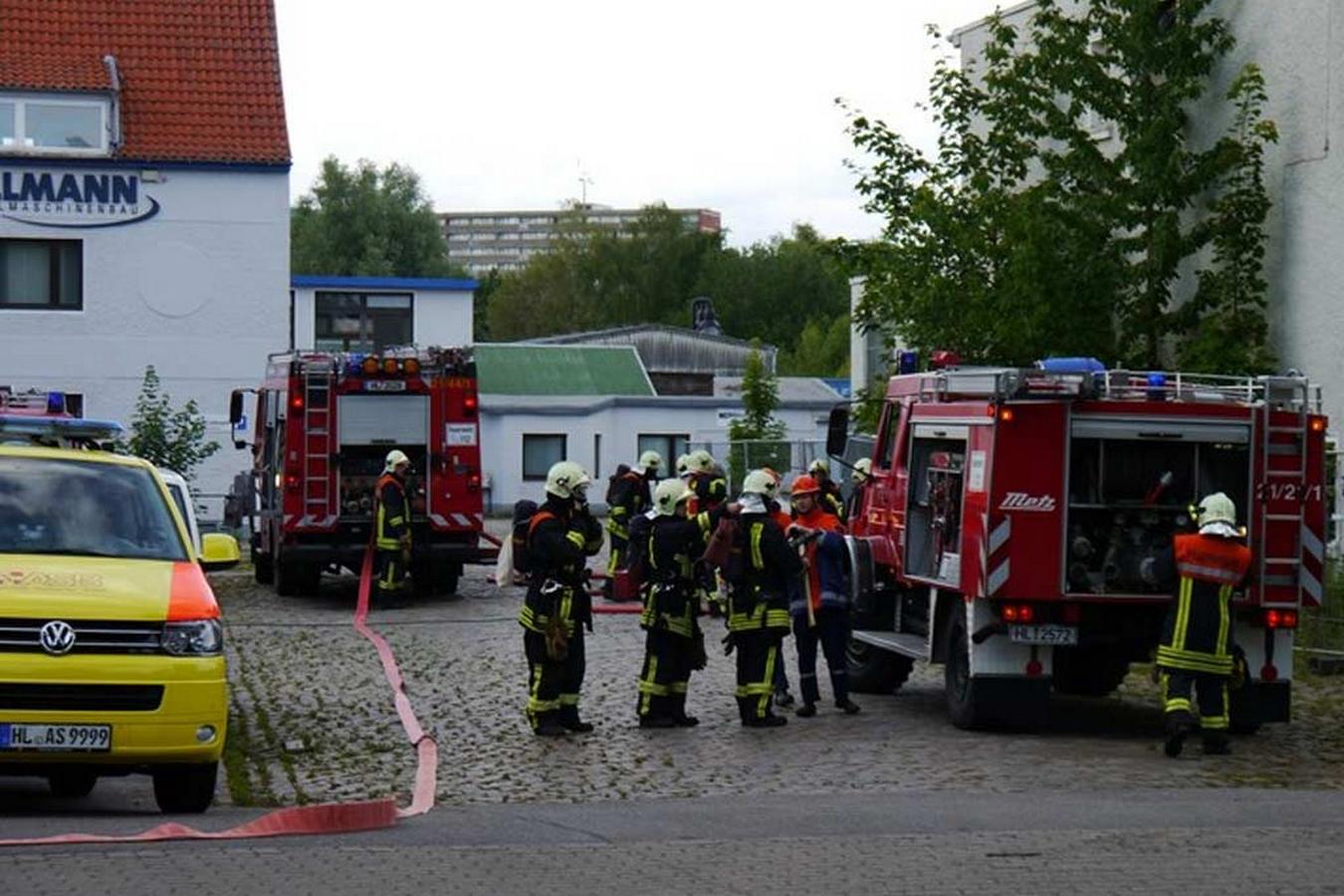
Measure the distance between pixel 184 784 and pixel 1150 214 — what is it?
68.0ft

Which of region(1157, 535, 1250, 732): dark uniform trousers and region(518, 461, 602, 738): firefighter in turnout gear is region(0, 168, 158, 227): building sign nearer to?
region(518, 461, 602, 738): firefighter in turnout gear

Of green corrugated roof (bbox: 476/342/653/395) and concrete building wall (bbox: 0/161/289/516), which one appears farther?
green corrugated roof (bbox: 476/342/653/395)

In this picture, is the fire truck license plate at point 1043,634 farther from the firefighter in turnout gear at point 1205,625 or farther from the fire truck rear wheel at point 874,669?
the fire truck rear wheel at point 874,669

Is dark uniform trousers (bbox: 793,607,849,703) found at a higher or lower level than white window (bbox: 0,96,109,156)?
lower

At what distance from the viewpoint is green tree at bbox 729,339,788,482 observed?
5166 centimetres

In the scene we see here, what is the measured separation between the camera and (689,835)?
1141cm

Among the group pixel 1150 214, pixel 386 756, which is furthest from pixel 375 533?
pixel 386 756

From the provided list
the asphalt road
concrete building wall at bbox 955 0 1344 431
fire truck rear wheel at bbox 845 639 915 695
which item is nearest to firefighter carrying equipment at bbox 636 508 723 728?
fire truck rear wheel at bbox 845 639 915 695

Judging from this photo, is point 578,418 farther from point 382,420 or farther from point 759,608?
point 759,608

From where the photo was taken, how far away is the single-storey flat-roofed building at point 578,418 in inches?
2576

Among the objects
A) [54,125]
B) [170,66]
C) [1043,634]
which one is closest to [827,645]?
[1043,634]

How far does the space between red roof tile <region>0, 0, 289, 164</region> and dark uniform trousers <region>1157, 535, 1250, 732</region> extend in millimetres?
30956

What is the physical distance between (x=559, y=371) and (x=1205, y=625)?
5636 cm

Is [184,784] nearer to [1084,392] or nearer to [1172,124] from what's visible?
[1084,392]
